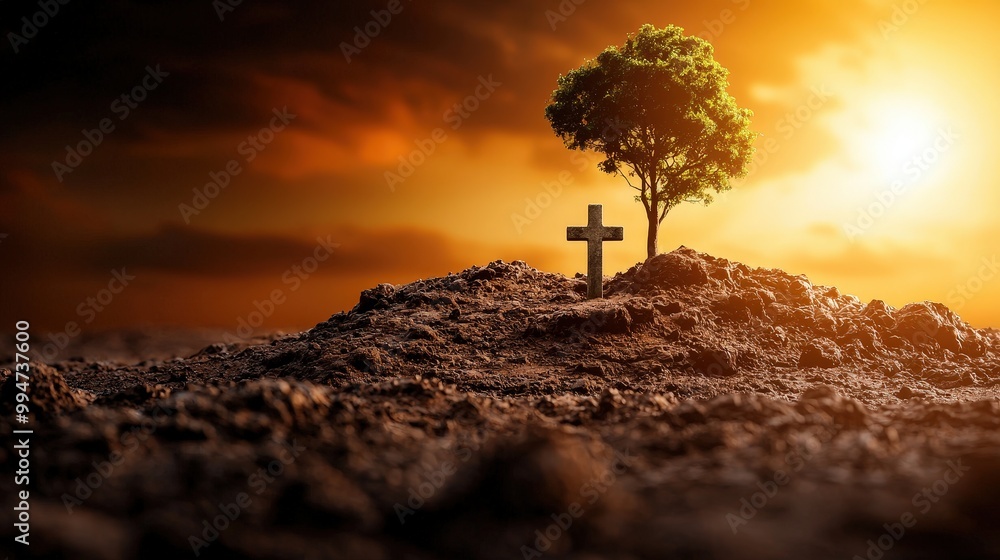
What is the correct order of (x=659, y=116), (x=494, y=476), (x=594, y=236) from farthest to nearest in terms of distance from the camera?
1. (x=659, y=116)
2. (x=594, y=236)
3. (x=494, y=476)

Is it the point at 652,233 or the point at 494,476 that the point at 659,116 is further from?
the point at 494,476

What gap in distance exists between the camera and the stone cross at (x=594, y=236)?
2461 cm

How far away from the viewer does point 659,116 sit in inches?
1132

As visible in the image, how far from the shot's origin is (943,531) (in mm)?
6441

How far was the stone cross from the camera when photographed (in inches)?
969

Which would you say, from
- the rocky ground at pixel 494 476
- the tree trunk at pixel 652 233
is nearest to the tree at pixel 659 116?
the tree trunk at pixel 652 233

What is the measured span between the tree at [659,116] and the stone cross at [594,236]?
5.19m

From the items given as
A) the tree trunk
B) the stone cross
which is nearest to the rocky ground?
the stone cross

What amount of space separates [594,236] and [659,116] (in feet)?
22.7

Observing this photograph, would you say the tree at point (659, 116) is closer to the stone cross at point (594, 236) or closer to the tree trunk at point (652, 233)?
the tree trunk at point (652, 233)

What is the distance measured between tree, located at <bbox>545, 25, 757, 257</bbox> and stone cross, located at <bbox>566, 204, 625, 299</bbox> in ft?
17.0

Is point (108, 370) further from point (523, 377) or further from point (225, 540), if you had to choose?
point (225, 540)

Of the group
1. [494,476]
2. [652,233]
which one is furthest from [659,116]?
[494,476]

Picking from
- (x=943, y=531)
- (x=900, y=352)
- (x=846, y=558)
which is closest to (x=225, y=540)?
(x=846, y=558)
